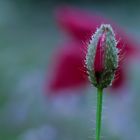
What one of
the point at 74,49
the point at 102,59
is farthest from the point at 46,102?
the point at 102,59

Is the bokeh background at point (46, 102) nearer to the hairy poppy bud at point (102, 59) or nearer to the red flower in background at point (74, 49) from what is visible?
the red flower in background at point (74, 49)

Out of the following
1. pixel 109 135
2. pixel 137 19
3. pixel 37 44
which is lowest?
pixel 109 135

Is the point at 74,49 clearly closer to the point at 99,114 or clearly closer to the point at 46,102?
the point at 46,102

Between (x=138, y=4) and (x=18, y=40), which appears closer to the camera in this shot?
(x=18, y=40)

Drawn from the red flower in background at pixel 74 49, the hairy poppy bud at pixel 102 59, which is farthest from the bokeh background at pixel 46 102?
the hairy poppy bud at pixel 102 59

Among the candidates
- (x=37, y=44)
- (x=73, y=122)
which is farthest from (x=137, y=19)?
(x=73, y=122)

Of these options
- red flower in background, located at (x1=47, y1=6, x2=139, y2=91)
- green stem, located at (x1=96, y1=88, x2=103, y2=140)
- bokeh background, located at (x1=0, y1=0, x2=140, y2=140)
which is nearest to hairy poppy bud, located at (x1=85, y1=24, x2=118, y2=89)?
green stem, located at (x1=96, y1=88, x2=103, y2=140)

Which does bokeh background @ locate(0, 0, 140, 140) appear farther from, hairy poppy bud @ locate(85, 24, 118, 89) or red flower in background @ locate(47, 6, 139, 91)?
hairy poppy bud @ locate(85, 24, 118, 89)

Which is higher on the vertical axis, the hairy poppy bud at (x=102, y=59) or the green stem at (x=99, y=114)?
the hairy poppy bud at (x=102, y=59)

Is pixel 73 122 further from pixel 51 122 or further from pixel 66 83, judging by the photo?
pixel 66 83
